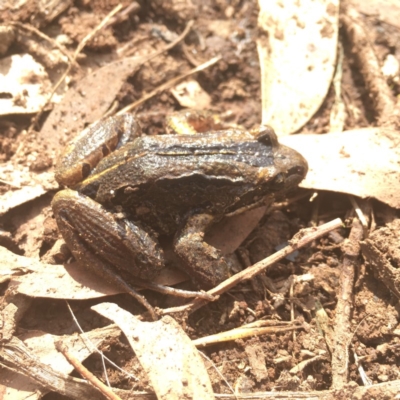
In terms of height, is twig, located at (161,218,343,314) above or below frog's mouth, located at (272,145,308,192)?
below

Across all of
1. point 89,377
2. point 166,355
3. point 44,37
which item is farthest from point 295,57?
point 89,377

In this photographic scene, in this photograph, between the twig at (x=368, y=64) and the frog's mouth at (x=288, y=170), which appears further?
the twig at (x=368, y=64)

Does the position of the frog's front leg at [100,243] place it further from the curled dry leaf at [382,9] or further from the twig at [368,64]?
the curled dry leaf at [382,9]

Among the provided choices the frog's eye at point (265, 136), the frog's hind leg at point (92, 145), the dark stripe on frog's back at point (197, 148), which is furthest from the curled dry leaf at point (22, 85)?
the frog's eye at point (265, 136)

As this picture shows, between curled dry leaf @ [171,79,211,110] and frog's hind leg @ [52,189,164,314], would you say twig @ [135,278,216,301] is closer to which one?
frog's hind leg @ [52,189,164,314]

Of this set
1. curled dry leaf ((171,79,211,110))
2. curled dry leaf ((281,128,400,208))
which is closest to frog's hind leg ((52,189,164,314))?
curled dry leaf ((281,128,400,208))
